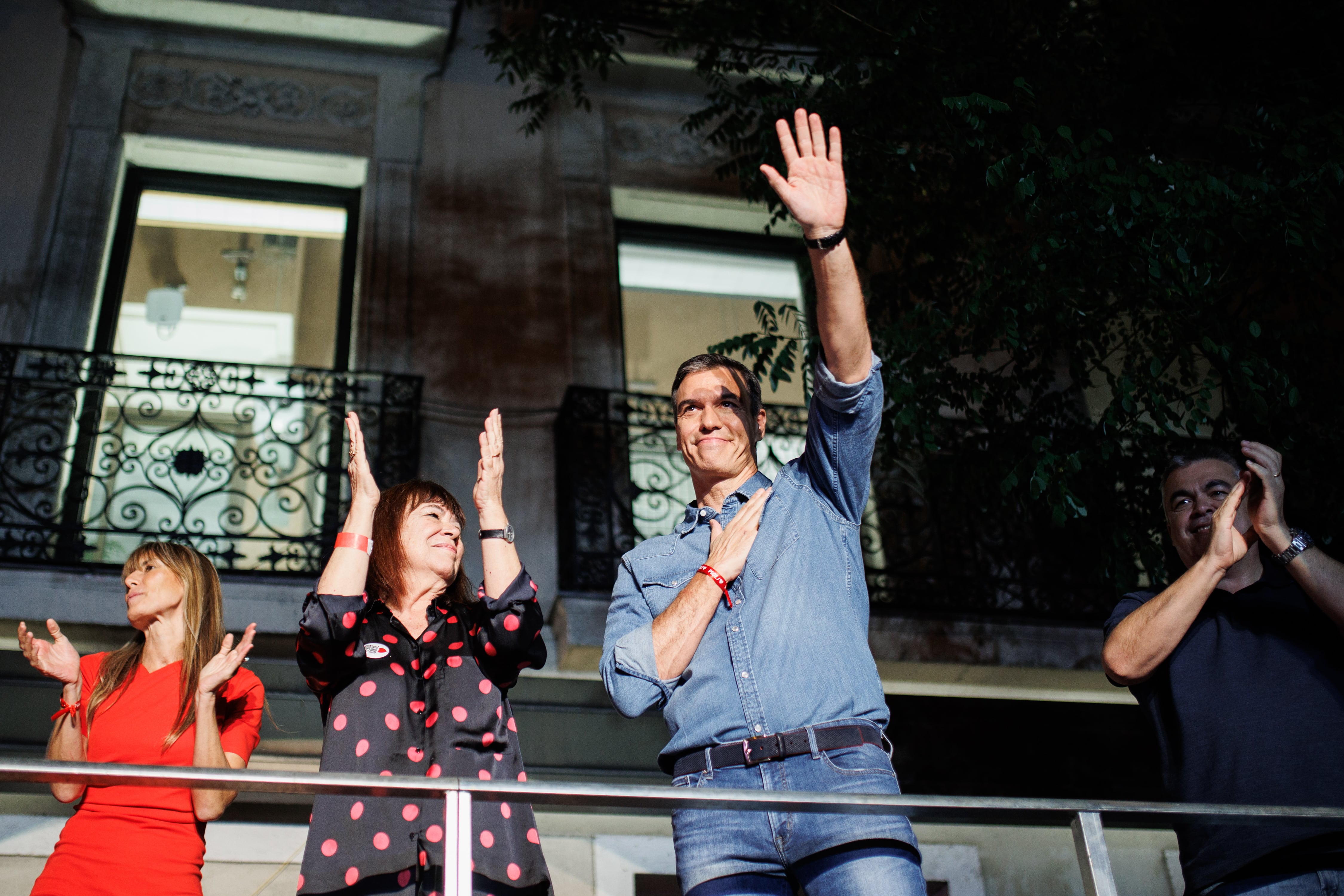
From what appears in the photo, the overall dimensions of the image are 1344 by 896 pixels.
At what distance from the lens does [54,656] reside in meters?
2.96

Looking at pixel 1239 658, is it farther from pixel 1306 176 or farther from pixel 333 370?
pixel 333 370

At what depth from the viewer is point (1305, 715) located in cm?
261

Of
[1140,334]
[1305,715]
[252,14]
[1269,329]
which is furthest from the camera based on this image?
[252,14]

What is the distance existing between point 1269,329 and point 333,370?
15.5ft

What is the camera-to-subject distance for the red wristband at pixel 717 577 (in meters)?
2.33

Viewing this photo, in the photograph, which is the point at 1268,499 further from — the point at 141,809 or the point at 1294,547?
the point at 141,809

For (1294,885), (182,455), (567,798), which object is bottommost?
(1294,885)

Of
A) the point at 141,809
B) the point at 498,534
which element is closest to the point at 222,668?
the point at 141,809

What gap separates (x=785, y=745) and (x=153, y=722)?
5.52ft

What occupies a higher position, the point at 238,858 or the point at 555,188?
the point at 555,188

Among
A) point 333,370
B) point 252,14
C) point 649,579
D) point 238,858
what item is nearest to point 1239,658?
point 649,579

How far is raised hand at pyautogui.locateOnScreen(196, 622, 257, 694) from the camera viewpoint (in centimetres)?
288

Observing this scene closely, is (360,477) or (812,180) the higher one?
(812,180)

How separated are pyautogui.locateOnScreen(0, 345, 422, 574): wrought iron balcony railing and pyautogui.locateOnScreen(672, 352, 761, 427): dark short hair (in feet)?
12.8
